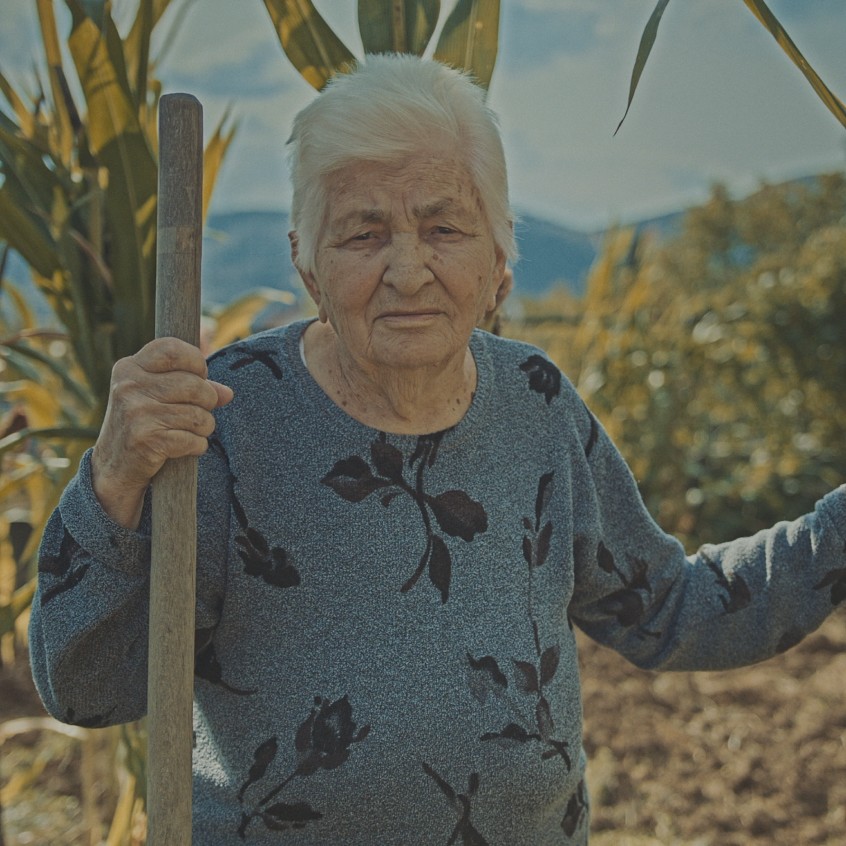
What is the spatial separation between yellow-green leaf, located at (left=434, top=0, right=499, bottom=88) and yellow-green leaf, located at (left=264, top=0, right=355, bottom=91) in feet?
0.45

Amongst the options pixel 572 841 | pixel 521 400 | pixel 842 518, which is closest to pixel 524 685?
pixel 572 841

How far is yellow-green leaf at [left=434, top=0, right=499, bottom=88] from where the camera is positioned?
1.35m

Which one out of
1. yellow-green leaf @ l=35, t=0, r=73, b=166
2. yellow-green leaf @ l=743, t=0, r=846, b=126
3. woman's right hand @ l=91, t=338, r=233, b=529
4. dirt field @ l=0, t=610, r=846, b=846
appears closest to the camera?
woman's right hand @ l=91, t=338, r=233, b=529

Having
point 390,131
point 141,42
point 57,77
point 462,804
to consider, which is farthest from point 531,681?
point 57,77

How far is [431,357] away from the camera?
1118 mm

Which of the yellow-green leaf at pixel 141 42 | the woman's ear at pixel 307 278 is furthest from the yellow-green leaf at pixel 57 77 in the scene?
the woman's ear at pixel 307 278

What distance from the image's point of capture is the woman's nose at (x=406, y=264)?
3.52 feet

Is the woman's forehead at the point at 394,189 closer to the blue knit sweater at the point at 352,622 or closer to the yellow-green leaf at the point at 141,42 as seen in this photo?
the blue knit sweater at the point at 352,622

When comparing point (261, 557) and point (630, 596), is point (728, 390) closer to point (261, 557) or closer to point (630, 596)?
point (630, 596)

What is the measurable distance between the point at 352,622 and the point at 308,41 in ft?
2.47

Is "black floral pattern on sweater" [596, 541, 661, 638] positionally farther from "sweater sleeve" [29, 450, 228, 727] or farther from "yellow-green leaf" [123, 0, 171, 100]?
"yellow-green leaf" [123, 0, 171, 100]

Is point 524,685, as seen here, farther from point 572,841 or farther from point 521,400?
point 521,400

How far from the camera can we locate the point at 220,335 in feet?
6.34

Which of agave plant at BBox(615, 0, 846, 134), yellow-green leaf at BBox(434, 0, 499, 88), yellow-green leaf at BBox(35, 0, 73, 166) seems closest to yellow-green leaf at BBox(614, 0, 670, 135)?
agave plant at BBox(615, 0, 846, 134)
